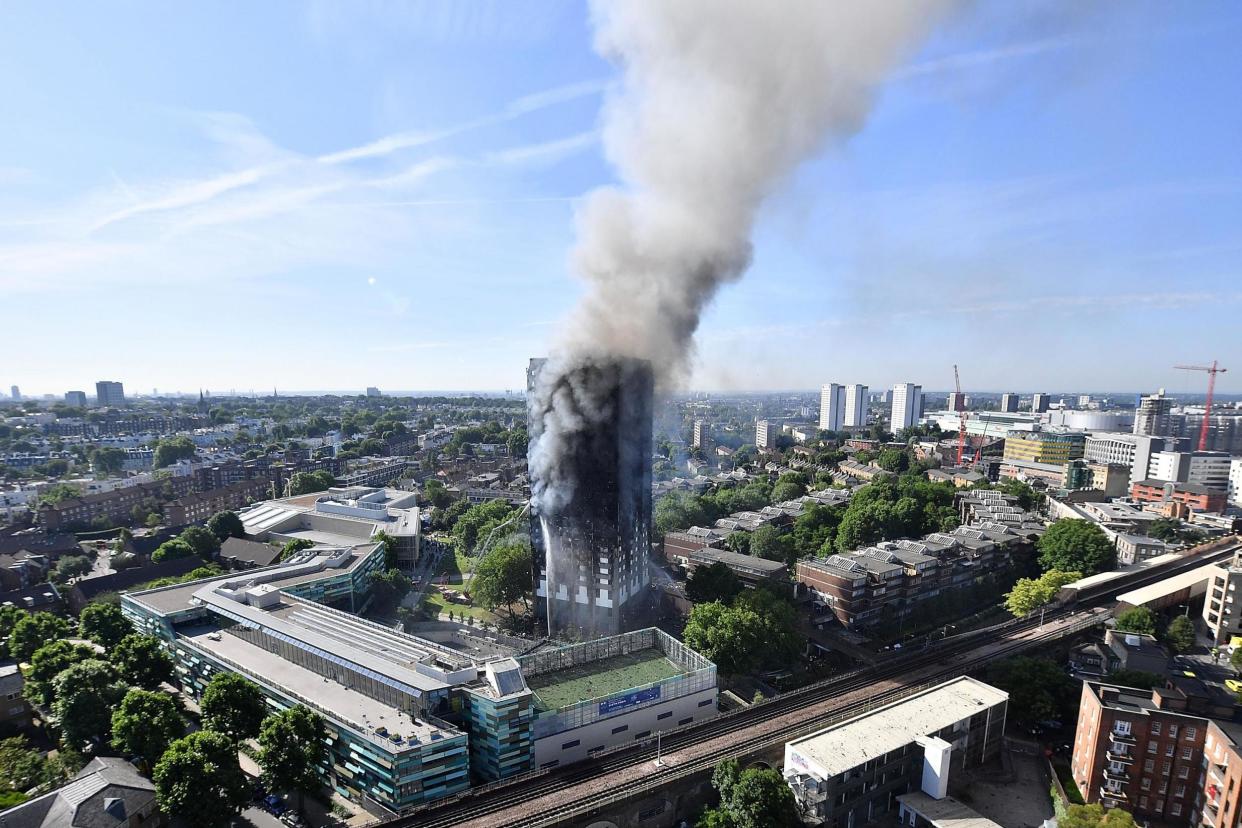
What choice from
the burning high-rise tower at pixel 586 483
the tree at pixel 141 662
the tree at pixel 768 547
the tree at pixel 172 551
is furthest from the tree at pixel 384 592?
the tree at pixel 768 547

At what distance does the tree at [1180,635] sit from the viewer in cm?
3219

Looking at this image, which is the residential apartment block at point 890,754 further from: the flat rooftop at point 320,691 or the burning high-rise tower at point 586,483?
the burning high-rise tower at point 586,483

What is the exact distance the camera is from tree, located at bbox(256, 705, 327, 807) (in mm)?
19594

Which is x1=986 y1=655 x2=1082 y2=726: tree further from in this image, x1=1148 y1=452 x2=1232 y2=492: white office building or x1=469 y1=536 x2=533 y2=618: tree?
x1=1148 y1=452 x2=1232 y2=492: white office building

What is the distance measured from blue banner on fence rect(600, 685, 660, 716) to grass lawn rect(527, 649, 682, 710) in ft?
1.75

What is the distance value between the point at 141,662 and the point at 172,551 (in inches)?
820

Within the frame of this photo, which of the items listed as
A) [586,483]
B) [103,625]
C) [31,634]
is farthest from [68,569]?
[586,483]

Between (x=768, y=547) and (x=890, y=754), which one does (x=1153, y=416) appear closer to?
(x=768, y=547)

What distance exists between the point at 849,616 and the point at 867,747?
1538 centimetres

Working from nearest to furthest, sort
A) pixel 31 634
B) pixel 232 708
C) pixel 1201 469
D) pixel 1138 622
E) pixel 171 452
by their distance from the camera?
pixel 232 708, pixel 31 634, pixel 1138 622, pixel 1201 469, pixel 171 452

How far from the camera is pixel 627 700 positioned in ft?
77.9

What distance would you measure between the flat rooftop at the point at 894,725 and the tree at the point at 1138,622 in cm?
1227

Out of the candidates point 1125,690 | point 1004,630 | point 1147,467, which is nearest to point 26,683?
point 1125,690

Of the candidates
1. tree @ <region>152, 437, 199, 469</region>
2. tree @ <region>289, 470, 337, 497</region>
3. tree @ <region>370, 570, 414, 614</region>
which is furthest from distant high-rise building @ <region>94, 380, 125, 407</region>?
tree @ <region>370, 570, 414, 614</region>
